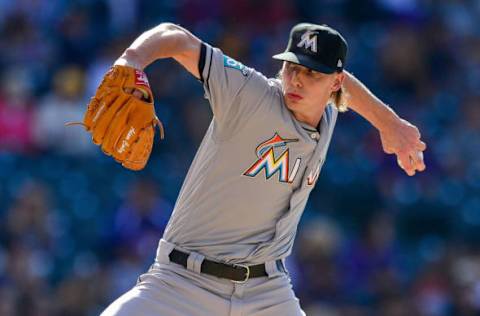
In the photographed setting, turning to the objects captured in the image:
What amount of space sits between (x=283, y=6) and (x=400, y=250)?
320 centimetres

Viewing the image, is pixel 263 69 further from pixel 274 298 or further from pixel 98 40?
pixel 274 298

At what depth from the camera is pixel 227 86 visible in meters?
4.34

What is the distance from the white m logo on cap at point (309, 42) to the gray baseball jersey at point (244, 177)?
21cm

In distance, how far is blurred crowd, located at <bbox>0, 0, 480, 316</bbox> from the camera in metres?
8.52

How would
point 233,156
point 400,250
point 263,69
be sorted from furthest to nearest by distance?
point 263,69
point 400,250
point 233,156

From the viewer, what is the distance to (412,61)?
10969 mm

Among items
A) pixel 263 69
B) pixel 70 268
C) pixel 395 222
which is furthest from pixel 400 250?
pixel 70 268

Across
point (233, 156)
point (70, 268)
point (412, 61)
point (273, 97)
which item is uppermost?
point (412, 61)

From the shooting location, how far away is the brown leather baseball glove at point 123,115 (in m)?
3.93

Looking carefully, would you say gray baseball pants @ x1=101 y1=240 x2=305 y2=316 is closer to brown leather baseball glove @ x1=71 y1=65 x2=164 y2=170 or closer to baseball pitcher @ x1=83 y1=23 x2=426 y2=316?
baseball pitcher @ x1=83 y1=23 x2=426 y2=316

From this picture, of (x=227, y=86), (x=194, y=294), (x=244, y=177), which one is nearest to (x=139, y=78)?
(x=227, y=86)

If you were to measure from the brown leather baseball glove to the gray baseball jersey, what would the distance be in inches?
14.6

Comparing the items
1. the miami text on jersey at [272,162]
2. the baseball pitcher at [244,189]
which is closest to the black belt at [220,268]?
the baseball pitcher at [244,189]

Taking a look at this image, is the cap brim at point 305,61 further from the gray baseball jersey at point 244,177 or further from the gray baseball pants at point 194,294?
the gray baseball pants at point 194,294
